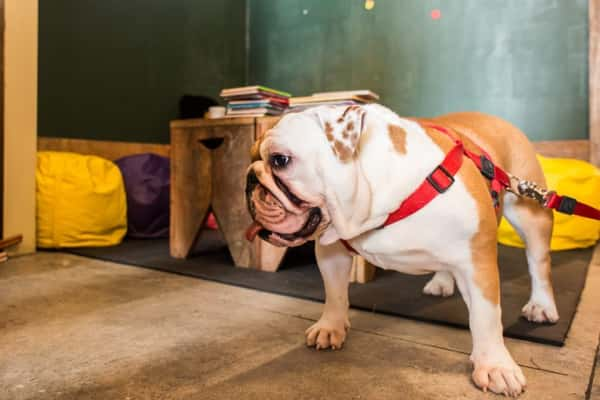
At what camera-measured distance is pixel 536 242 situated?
1.56 metres

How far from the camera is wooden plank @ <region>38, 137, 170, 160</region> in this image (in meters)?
3.56

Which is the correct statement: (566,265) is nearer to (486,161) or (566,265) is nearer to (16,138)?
(486,161)

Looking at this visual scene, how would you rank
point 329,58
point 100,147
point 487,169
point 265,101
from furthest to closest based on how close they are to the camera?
point 329,58 → point 100,147 → point 265,101 → point 487,169

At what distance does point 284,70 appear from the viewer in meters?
5.42

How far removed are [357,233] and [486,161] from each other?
0.44 m

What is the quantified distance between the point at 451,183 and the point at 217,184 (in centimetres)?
178

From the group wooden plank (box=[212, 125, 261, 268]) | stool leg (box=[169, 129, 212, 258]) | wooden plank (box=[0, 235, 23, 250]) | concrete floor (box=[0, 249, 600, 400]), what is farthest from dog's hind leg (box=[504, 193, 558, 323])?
wooden plank (box=[0, 235, 23, 250])

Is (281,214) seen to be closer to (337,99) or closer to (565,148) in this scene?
(337,99)

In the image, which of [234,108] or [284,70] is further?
[284,70]

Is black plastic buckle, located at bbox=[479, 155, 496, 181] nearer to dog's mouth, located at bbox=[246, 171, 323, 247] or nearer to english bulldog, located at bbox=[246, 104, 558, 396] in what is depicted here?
english bulldog, located at bbox=[246, 104, 558, 396]

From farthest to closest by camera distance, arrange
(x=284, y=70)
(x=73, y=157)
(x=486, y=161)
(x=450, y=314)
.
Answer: (x=284, y=70) < (x=73, y=157) < (x=450, y=314) < (x=486, y=161)

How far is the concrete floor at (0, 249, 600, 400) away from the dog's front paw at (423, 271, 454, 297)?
0.39 metres

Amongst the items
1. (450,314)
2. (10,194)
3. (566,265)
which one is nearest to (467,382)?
(450,314)

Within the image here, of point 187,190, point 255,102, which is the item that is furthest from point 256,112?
point 187,190
